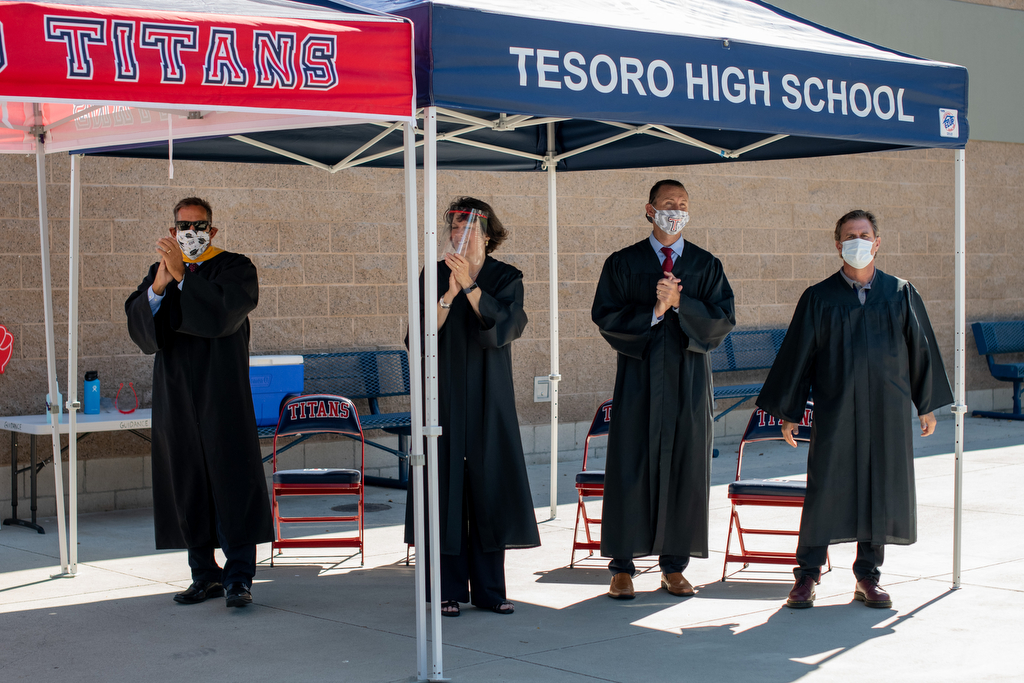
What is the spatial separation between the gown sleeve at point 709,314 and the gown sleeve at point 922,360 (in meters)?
0.80

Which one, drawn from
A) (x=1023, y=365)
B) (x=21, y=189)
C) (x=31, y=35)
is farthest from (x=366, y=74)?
(x=1023, y=365)

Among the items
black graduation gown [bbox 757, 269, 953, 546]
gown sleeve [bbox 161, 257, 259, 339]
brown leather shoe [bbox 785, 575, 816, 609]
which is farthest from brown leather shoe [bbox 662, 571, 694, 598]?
gown sleeve [bbox 161, 257, 259, 339]

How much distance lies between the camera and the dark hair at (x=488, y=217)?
514cm

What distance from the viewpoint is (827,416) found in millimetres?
5141

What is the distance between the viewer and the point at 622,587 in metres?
5.30

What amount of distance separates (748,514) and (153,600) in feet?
12.9

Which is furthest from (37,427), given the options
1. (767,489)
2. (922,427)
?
(922,427)

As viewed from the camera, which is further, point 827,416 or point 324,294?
point 324,294

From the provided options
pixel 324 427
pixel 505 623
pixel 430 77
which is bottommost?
pixel 505 623

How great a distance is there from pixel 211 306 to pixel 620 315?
1.87 m

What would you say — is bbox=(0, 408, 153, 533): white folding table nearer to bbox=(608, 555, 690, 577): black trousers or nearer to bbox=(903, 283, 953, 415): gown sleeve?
bbox=(608, 555, 690, 577): black trousers

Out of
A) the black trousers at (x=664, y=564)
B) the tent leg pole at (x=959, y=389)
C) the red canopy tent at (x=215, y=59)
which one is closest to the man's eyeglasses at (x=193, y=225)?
the red canopy tent at (x=215, y=59)

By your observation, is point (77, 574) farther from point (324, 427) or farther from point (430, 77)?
point (430, 77)

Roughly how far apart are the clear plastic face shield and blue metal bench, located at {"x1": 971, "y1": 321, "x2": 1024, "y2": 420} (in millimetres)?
8834
